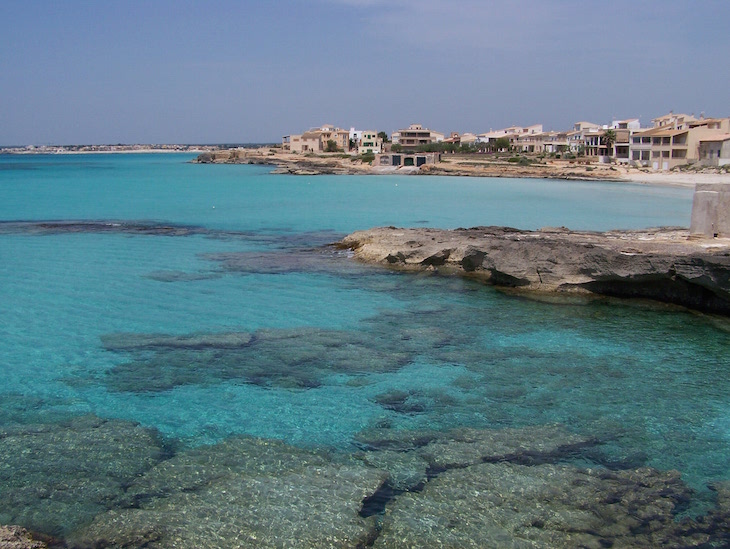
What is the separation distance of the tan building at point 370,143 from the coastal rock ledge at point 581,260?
105 metres

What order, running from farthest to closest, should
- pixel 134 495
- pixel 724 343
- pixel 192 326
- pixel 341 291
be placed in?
pixel 341 291 → pixel 192 326 → pixel 724 343 → pixel 134 495

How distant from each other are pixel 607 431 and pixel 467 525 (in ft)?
11.4

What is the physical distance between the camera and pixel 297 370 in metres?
12.2

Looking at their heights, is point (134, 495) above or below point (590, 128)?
below

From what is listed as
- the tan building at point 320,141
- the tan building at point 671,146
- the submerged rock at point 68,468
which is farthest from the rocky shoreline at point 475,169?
the submerged rock at point 68,468

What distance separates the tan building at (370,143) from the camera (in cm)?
12756

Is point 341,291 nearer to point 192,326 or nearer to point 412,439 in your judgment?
point 192,326

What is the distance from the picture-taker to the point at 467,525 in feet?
24.2

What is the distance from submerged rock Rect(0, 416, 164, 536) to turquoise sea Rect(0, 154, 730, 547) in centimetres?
3

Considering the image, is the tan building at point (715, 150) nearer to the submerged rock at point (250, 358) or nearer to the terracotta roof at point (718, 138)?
the terracotta roof at point (718, 138)

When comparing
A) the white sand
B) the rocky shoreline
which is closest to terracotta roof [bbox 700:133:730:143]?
the white sand

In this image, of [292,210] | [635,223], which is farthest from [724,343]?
[292,210]

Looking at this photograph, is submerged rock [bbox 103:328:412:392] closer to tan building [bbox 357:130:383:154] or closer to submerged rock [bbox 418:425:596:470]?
submerged rock [bbox 418:425:596:470]

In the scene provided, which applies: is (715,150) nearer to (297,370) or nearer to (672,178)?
(672,178)
